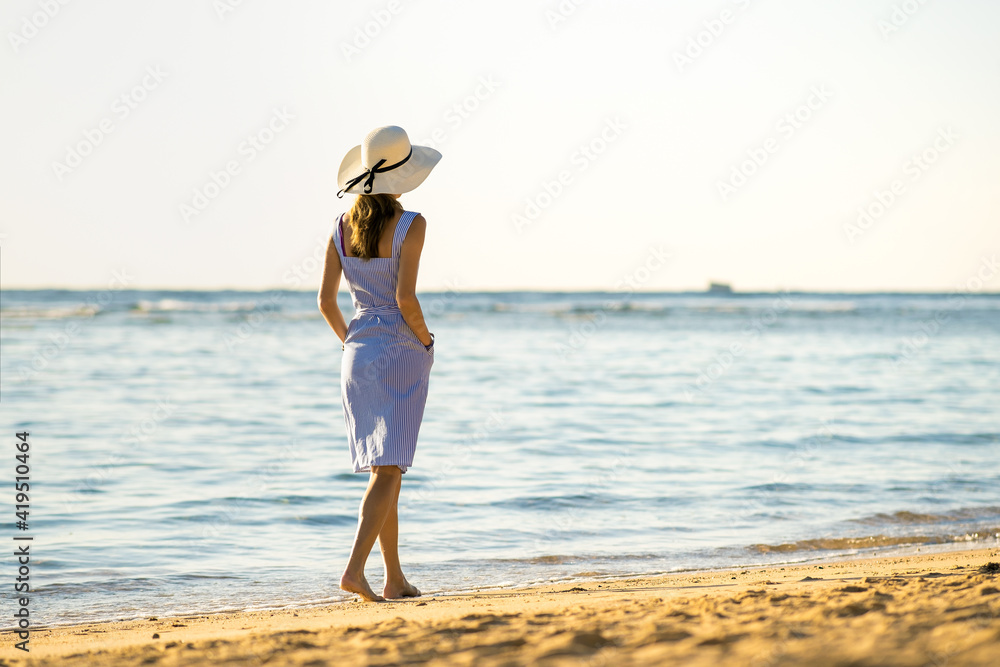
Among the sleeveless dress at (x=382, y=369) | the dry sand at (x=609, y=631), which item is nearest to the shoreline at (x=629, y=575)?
the dry sand at (x=609, y=631)

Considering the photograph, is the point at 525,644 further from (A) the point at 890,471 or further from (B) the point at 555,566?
(A) the point at 890,471

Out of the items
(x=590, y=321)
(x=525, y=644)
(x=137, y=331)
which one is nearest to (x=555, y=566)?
(x=525, y=644)

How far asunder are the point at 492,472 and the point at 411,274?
12.5 ft

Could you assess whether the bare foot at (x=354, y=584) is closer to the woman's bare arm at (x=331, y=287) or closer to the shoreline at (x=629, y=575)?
the shoreline at (x=629, y=575)

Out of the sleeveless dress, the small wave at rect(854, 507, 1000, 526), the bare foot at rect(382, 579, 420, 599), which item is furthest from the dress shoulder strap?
the small wave at rect(854, 507, 1000, 526)

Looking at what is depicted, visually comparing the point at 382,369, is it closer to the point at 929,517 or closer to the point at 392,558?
the point at 392,558

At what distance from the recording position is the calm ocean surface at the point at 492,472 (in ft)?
15.6

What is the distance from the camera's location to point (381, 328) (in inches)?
136

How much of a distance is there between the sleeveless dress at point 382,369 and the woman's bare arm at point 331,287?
0.15ft

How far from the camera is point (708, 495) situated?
639 centimetres

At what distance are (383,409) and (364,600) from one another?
0.83 meters

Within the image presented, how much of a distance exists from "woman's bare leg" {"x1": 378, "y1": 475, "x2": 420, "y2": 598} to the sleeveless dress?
25cm

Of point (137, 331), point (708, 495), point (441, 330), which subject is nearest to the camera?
point (708, 495)

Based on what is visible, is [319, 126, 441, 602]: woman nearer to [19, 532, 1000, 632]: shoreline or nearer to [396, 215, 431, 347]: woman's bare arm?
[396, 215, 431, 347]: woman's bare arm
